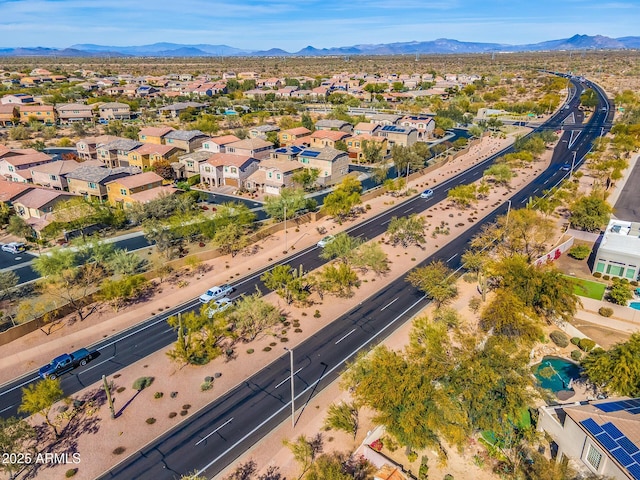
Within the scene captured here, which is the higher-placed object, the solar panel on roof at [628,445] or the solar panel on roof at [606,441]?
the solar panel on roof at [628,445]

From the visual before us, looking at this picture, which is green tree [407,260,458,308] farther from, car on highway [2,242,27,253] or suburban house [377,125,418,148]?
suburban house [377,125,418,148]

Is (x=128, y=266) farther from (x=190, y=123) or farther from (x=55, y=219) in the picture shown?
(x=190, y=123)

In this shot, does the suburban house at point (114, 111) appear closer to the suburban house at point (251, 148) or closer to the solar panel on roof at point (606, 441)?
the suburban house at point (251, 148)

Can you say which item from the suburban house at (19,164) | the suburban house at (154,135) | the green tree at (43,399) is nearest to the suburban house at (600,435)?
the green tree at (43,399)

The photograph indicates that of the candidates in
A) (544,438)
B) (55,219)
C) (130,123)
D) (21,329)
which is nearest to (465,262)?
(544,438)

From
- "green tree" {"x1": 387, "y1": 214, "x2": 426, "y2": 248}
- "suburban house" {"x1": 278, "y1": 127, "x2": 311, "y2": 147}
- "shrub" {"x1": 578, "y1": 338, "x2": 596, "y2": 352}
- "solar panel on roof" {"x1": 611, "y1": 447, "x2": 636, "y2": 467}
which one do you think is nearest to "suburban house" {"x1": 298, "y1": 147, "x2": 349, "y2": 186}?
"suburban house" {"x1": 278, "y1": 127, "x2": 311, "y2": 147}

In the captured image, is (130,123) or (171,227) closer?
(171,227)
